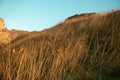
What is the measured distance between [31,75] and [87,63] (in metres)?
1.88

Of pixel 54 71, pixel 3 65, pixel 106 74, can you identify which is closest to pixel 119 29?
pixel 106 74

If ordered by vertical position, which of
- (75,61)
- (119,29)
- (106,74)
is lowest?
(106,74)

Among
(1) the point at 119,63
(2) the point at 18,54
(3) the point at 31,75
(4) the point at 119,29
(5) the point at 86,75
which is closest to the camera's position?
(3) the point at 31,75

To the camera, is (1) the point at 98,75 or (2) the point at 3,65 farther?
(1) the point at 98,75

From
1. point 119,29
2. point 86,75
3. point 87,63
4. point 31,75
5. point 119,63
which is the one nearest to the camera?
point 31,75

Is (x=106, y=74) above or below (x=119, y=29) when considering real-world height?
below

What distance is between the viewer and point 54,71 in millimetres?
3242

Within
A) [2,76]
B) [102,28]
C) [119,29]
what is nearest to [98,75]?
[2,76]

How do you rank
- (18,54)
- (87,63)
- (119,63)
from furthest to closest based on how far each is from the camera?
(87,63)
(119,63)
(18,54)

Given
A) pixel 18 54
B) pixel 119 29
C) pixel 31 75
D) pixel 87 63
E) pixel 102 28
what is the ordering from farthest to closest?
pixel 102 28 → pixel 119 29 → pixel 87 63 → pixel 18 54 → pixel 31 75

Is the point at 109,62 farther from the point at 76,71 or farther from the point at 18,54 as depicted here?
the point at 18,54

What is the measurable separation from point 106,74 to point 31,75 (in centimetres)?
168

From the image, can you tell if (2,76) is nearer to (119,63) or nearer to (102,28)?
(119,63)

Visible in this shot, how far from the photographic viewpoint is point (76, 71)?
13.3 ft
